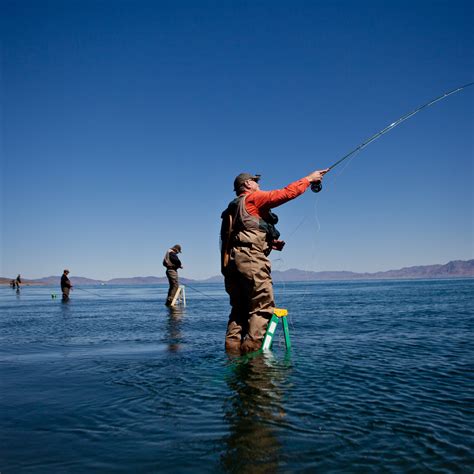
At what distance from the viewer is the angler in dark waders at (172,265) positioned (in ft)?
62.1

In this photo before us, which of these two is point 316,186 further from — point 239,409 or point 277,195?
point 239,409

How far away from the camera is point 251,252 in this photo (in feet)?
19.8

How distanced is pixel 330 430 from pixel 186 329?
728cm

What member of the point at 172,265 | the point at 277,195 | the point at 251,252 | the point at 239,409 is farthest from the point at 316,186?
the point at 172,265

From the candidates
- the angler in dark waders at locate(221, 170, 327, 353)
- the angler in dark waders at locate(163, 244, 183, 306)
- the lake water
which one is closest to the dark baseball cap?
the angler in dark waders at locate(221, 170, 327, 353)

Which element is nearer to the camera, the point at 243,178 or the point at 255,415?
the point at 255,415

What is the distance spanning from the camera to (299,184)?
5.74 m

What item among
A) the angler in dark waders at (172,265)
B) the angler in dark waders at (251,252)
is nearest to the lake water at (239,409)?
the angler in dark waders at (251,252)

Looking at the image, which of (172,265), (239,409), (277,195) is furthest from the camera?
(172,265)

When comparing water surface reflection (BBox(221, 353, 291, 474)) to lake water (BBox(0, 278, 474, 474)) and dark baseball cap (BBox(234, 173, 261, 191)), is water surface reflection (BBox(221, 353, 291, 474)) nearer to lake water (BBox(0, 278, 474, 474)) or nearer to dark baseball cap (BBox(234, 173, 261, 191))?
lake water (BBox(0, 278, 474, 474))

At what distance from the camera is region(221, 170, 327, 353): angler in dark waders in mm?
5992

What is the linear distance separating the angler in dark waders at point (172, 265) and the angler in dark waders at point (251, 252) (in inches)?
505

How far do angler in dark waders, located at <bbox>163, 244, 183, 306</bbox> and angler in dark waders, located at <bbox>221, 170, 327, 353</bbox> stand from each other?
12835mm

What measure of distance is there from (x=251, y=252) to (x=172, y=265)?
13.3 metres
